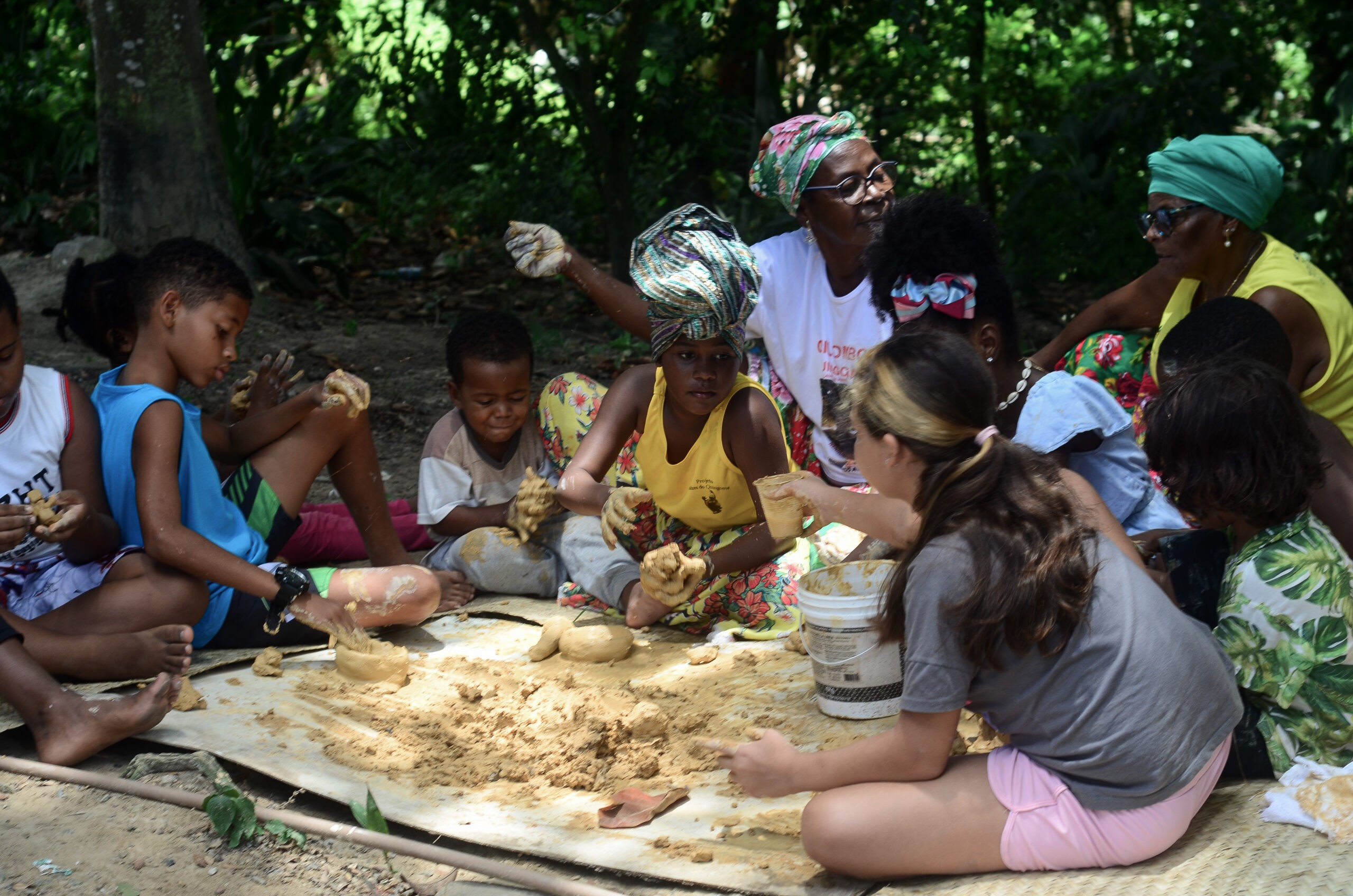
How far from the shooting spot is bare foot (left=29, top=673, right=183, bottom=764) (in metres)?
2.36

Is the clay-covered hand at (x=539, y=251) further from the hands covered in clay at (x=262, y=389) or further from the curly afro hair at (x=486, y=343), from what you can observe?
the hands covered in clay at (x=262, y=389)

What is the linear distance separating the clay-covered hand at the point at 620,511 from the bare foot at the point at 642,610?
0.27 metres

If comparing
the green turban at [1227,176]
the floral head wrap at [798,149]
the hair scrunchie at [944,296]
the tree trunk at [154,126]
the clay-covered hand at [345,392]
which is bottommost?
the clay-covered hand at [345,392]

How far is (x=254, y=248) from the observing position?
6.25 m

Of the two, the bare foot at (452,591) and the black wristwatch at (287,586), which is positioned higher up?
the black wristwatch at (287,586)

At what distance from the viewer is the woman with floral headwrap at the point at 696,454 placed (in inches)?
122

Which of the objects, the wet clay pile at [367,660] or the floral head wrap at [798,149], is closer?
the wet clay pile at [367,660]

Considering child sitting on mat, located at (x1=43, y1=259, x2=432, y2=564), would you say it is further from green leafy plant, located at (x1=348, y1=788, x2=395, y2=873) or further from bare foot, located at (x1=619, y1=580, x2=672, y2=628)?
green leafy plant, located at (x1=348, y1=788, x2=395, y2=873)

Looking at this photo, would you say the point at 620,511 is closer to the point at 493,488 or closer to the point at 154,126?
the point at 493,488

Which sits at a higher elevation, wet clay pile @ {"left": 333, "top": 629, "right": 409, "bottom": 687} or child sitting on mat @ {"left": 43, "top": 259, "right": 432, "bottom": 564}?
child sitting on mat @ {"left": 43, "top": 259, "right": 432, "bottom": 564}

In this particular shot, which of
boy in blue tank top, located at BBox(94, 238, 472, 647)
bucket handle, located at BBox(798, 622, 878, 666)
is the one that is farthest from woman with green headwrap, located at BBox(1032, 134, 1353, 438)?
boy in blue tank top, located at BBox(94, 238, 472, 647)

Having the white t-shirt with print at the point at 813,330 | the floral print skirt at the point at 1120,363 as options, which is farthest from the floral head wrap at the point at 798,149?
the floral print skirt at the point at 1120,363

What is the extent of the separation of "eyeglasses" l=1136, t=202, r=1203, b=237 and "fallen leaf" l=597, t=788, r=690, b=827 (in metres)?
2.07

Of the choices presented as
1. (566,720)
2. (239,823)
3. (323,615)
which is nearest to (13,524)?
(323,615)
